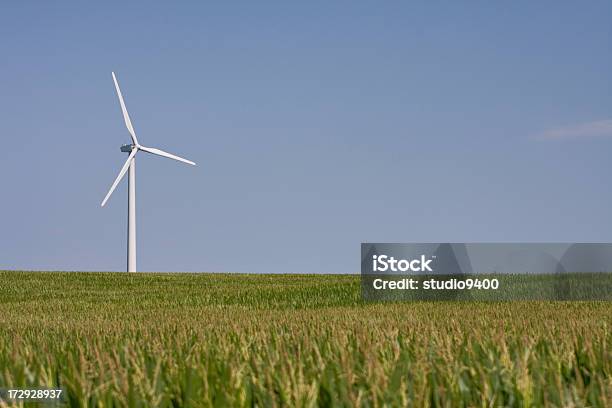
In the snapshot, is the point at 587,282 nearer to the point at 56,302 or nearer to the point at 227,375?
the point at 56,302

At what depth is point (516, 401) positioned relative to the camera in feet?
15.9

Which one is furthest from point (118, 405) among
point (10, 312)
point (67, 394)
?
point (10, 312)

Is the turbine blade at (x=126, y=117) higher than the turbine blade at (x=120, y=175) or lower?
higher

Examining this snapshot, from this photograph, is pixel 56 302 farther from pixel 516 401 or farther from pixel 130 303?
pixel 516 401

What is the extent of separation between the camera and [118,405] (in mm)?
4512

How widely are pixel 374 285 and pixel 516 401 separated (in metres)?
26.2

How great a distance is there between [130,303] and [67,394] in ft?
81.9

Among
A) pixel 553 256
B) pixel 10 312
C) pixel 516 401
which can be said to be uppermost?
pixel 553 256

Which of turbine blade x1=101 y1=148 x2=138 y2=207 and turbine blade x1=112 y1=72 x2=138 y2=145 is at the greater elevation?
turbine blade x1=112 y1=72 x2=138 y2=145

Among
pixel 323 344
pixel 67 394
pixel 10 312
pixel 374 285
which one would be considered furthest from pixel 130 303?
pixel 67 394

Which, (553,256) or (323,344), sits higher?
(553,256)

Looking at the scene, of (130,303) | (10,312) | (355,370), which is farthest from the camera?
(130,303)

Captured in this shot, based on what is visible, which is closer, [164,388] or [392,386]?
[392,386]

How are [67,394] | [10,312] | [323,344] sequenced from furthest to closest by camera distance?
[10,312] → [323,344] → [67,394]
